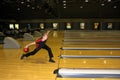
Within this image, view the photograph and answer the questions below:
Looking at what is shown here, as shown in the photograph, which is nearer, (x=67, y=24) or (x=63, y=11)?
(x=63, y=11)

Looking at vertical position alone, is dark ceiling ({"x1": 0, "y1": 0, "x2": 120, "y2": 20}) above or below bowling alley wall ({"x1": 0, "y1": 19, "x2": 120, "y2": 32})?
above

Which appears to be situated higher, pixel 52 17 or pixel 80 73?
pixel 52 17

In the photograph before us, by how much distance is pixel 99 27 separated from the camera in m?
33.7

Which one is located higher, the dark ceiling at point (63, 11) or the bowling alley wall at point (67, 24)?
the dark ceiling at point (63, 11)

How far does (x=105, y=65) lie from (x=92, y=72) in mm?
1132

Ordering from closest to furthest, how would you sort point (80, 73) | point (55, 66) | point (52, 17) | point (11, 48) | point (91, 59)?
point (80, 73) → point (55, 66) → point (91, 59) → point (11, 48) → point (52, 17)

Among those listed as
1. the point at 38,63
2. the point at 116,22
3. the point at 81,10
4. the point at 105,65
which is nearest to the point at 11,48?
the point at 38,63

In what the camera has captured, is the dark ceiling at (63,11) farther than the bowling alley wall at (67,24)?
No

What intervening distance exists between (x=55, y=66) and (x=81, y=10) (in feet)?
82.3

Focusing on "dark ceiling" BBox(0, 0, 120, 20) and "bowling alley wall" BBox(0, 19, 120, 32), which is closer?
"dark ceiling" BBox(0, 0, 120, 20)

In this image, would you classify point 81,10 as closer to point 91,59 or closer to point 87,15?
point 87,15

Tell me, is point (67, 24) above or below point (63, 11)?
below

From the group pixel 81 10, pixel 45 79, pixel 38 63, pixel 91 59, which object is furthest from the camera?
pixel 81 10

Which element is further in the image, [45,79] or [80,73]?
[80,73]
